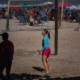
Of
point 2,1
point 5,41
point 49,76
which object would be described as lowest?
point 49,76

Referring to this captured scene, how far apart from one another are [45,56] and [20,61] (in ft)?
7.17

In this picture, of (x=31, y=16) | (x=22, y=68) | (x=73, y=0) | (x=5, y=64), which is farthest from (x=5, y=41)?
(x=73, y=0)

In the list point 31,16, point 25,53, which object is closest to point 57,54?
point 25,53

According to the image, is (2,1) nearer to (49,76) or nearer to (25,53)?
(25,53)

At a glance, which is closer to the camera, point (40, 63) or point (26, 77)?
point (26, 77)

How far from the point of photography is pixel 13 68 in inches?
398

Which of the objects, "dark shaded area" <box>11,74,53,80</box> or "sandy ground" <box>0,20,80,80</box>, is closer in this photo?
"dark shaded area" <box>11,74,53,80</box>

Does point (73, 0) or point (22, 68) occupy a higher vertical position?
point (73, 0)

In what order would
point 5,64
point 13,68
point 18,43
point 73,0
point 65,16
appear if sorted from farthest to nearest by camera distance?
point 73,0 < point 65,16 < point 18,43 < point 13,68 < point 5,64

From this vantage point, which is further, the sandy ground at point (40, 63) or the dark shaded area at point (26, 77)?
the sandy ground at point (40, 63)

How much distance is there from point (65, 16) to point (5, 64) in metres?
30.7

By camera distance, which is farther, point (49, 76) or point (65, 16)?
point (65, 16)

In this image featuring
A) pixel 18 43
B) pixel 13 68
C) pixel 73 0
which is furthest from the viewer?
pixel 73 0

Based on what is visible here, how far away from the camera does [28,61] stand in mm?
11336
